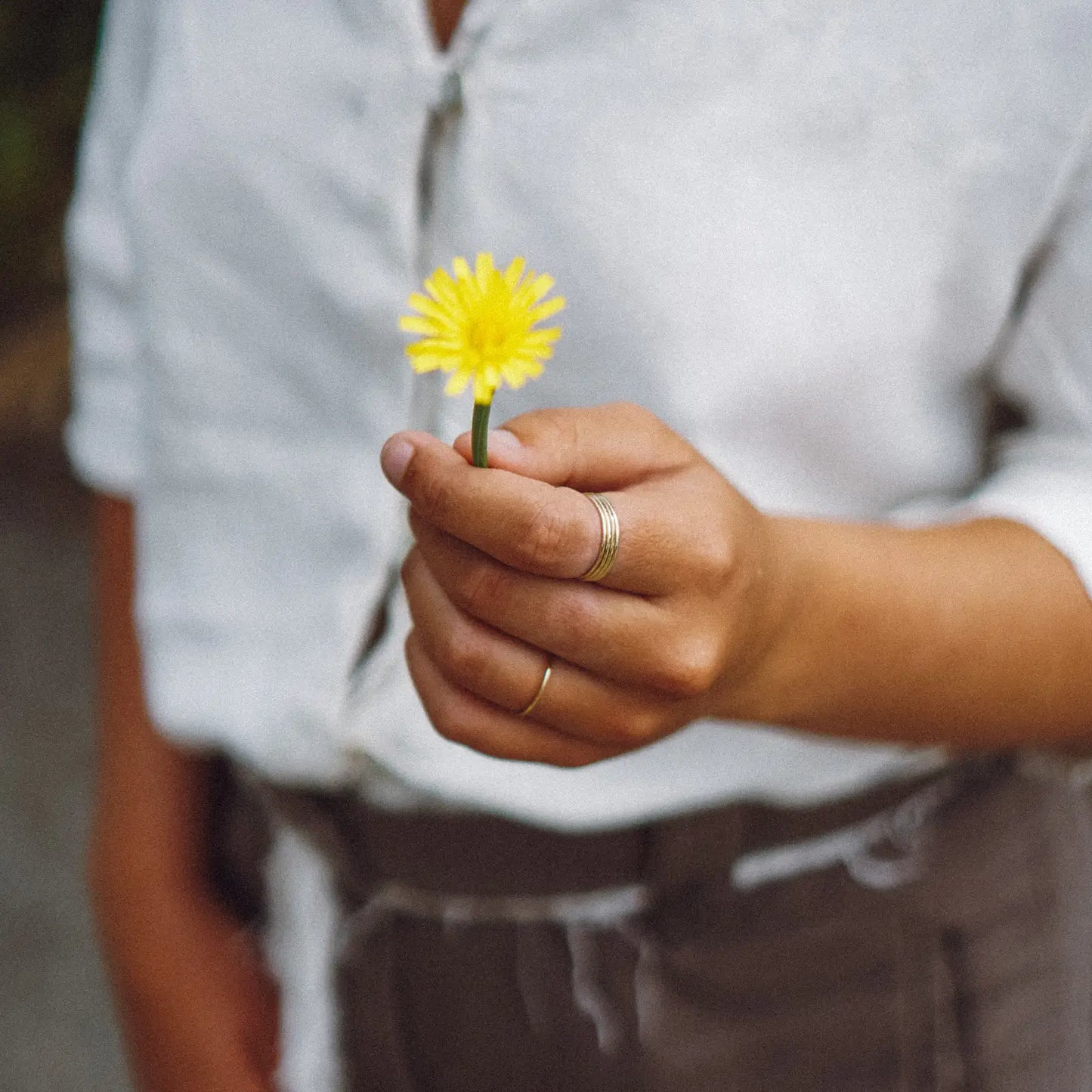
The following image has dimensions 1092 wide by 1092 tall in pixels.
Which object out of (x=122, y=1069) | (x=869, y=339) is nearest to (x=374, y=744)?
(x=869, y=339)

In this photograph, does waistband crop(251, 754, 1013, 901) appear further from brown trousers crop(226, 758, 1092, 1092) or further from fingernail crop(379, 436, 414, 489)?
fingernail crop(379, 436, 414, 489)

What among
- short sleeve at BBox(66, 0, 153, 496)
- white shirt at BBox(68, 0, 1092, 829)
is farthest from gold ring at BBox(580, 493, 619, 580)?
short sleeve at BBox(66, 0, 153, 496)

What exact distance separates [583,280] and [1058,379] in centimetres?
20

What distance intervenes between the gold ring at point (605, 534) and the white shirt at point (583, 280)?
0.41 ft

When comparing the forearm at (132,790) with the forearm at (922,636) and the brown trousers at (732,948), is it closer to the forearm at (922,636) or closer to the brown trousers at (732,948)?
the brown trousers at (732,948)

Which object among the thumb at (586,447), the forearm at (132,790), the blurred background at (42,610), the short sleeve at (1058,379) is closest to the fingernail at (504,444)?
the thumb at (586,447)

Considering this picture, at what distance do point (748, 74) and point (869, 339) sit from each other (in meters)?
0.11

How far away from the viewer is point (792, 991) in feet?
1.70

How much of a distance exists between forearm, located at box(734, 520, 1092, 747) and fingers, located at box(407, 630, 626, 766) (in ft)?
0.21

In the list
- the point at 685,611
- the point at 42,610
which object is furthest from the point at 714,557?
the point at 42,610

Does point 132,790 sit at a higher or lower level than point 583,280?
lower

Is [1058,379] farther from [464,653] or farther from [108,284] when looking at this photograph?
[108,284]

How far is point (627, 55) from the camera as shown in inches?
14.9

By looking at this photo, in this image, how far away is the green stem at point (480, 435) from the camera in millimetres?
275
